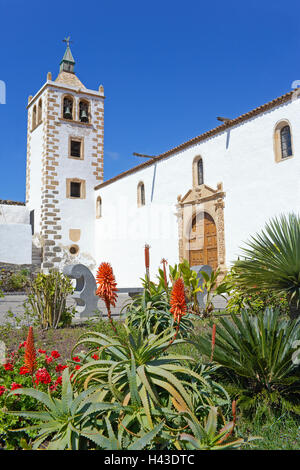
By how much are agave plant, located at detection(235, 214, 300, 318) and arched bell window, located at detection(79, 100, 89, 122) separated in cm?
1659

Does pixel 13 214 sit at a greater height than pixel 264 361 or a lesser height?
greater

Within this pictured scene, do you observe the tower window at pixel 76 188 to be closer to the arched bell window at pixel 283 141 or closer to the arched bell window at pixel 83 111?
the arched bell window at pixel 83 111

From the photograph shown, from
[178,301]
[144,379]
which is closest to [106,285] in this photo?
[178,301]

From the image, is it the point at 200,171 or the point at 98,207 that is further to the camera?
the point at 98,207

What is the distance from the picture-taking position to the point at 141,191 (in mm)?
16391

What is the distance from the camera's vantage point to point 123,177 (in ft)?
57.7

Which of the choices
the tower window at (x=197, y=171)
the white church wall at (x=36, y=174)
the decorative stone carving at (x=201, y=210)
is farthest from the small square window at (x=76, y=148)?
the tower window at (x=197, y=171)

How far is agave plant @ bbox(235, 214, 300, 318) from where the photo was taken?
14.2ft

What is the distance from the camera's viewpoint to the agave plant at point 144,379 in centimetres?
203

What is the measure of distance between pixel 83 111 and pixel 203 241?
1046 centimetres

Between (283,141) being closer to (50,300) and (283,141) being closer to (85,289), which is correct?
(85,289)

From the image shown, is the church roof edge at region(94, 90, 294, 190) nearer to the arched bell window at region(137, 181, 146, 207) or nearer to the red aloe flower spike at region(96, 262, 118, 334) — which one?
the arched bell window at region(137, 181, 146, 207)

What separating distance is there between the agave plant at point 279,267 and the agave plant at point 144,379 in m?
2.31
